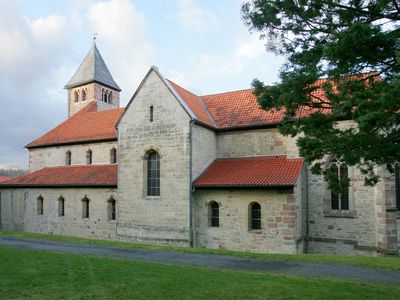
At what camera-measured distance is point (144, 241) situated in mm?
18938

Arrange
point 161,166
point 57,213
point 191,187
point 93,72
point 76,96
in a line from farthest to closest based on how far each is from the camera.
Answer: point 76,96 → point 93,72 → point 57,213 → point 161,166 → point 191,187

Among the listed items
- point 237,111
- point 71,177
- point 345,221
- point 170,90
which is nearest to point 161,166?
point 170,90

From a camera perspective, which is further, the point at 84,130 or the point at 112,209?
the point at 84,130

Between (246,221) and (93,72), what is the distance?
27.0m

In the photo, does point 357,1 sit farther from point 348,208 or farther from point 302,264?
point 348,208

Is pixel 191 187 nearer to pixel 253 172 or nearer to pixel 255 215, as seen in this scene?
pixel 253 172

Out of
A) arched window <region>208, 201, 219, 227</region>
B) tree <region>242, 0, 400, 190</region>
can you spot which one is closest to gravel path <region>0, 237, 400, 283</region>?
tree <region>242, 0, 400, 190</region>

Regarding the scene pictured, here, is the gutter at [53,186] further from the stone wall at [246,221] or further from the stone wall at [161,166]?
the stone wall at [246,221]

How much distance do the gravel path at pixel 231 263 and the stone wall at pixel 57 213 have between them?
5.72 m

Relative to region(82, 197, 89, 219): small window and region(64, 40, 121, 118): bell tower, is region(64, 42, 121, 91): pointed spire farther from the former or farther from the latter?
region(82, 197, 89, 219): small window

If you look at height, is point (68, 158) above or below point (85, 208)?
above

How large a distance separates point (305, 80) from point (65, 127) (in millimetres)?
24795

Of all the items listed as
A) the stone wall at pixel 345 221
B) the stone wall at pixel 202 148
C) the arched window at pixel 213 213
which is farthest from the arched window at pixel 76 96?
the stone wall at pixel 345 221

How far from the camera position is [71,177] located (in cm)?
2388
